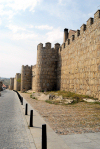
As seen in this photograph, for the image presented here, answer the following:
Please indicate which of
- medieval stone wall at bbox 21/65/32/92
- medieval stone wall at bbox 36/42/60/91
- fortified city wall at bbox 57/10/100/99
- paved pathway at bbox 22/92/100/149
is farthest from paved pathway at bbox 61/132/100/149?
medieval stone wall at bbox 21/65/32/92

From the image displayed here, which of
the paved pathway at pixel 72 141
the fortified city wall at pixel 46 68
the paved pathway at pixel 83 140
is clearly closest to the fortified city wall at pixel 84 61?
the fortified city wall at pixel 46 68

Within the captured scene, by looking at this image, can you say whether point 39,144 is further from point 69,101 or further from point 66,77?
point 66,77

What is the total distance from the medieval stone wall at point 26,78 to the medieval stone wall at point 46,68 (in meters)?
13.5

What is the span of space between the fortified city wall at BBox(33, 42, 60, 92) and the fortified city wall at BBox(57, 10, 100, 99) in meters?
3.13

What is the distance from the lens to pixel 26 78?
3569 centimetres

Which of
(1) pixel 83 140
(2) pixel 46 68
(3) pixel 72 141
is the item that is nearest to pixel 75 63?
(2) pixel 46 68

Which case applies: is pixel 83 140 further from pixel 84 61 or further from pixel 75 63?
pixel 75 63

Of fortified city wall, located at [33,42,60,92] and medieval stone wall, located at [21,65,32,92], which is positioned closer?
fortified city wall, located at [33,42,60,92]

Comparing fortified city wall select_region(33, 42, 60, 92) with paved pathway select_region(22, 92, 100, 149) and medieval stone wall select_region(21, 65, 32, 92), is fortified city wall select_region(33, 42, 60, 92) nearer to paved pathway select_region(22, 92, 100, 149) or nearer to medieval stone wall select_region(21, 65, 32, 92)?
medieval stone wall select_region(21, 65, 32, 92)

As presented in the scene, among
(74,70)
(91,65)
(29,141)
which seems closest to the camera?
(29,141)

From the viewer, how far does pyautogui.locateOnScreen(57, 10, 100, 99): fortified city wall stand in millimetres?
12227

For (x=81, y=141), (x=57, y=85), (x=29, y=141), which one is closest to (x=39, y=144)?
(x=29, y=141)

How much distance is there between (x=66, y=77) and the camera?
1895cm

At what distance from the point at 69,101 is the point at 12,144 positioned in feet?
28.1
